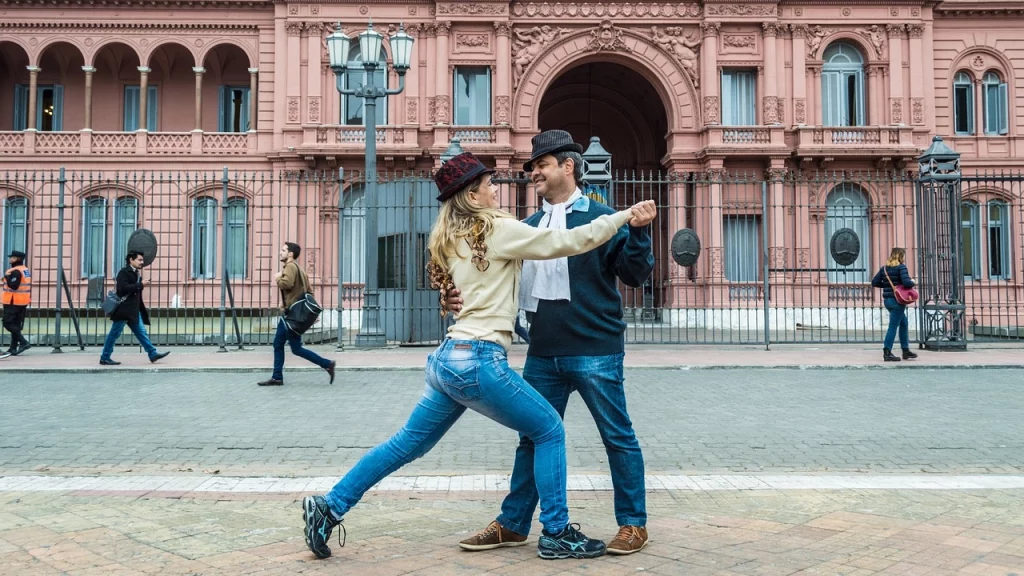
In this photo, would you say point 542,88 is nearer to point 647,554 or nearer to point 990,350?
point 990,350

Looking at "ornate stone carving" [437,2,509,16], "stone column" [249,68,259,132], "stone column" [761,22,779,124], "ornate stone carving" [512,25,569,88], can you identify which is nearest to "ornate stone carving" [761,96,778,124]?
"stone column" [761,22,779,124]

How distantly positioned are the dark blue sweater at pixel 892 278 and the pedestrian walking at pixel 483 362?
35.6 feet

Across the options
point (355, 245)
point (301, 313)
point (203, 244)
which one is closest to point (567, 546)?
point (301, 313)

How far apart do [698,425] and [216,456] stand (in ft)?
14.0

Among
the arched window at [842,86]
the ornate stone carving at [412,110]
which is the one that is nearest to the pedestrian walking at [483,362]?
the ornate stone carving at [412,110]

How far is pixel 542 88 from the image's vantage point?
84.6 feet

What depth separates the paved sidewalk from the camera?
12281 mm

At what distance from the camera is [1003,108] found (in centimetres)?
2709

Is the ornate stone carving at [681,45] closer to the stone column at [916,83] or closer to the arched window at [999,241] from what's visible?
the stone column at [916,83]

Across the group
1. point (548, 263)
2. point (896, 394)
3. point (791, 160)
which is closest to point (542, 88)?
point (791, 160)

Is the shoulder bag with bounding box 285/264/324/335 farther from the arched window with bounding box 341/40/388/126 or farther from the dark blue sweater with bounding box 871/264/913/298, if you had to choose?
the arched window with bounding box 341/40/388/126

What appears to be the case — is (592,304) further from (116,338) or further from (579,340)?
(116,338)

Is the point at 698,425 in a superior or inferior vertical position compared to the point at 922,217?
inferior

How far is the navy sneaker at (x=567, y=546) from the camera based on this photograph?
371 cm
